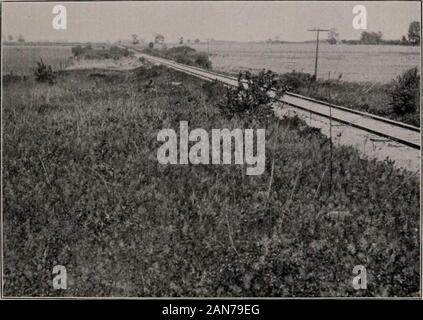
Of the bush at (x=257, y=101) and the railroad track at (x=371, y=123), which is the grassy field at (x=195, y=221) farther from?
the railroad track at (x=371, y=123)

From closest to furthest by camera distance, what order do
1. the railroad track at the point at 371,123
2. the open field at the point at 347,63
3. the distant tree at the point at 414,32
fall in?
the distant tree at the point at 414,32 < the railroad track at the point at 371,123 < the open field at the point at 347,63

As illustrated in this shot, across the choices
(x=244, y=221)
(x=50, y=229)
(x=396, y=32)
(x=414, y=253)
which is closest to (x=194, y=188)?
(x=244, y=221)

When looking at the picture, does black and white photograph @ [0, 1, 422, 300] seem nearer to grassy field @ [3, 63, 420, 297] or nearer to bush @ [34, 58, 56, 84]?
grassy field @ [3, 63, 420, 297]

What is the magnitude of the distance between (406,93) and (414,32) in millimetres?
3178

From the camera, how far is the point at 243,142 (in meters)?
7.83

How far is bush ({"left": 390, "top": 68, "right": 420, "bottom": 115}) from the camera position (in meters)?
10.4

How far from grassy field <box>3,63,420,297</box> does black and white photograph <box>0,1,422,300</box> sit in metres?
0.02

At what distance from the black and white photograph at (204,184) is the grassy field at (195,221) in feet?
0.08

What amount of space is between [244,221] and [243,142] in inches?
68.1

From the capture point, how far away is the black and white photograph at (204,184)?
6.11 m

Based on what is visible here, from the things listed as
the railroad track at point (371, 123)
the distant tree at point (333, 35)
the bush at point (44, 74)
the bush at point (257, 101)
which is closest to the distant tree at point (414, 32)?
the distant tree at point (333, 35)

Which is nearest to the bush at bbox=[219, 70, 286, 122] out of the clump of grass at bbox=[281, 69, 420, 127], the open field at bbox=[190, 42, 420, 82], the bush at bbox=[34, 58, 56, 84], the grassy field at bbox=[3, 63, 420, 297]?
the clump of grass at bbox=[281, 69, 420, 127]

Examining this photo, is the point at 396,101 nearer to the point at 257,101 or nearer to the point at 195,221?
the point at 257,101
